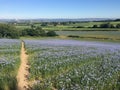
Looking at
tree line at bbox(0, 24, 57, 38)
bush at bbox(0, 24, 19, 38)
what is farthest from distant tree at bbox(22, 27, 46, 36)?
bush at bbox(0, 24, 19, 38)

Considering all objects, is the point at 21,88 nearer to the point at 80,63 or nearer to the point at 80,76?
the point at 80,76

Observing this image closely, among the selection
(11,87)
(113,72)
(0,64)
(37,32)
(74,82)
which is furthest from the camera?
(37,32)

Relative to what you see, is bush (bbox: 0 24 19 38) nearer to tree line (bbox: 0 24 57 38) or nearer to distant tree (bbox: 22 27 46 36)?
tree line (bbox: 0 24 57 38)

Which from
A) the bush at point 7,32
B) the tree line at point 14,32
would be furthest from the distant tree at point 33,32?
the bush at point 7,32

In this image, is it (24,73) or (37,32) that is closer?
(24,73)

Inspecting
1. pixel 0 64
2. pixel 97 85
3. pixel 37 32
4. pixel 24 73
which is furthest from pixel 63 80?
pixel 37 32

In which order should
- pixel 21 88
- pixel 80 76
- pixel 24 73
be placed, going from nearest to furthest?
pixel 21 88
pixel 80 76
pixel 24 73

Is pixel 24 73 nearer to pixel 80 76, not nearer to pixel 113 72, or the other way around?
pixel 80 76

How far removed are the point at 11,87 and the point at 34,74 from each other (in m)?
4.31

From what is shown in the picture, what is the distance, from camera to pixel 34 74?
15180 millimetres

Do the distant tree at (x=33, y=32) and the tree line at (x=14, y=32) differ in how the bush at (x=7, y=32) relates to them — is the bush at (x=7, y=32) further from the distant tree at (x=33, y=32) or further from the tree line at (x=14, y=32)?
the distant tree at (x=33, y=32)

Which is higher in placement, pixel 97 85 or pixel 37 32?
pixel 97 85

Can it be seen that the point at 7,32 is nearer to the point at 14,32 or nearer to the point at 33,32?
the point at 14,32

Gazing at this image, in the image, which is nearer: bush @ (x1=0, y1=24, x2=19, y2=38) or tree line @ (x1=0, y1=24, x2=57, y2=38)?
bush @ (x1=0, y1=24, x2=19, y2=38)
